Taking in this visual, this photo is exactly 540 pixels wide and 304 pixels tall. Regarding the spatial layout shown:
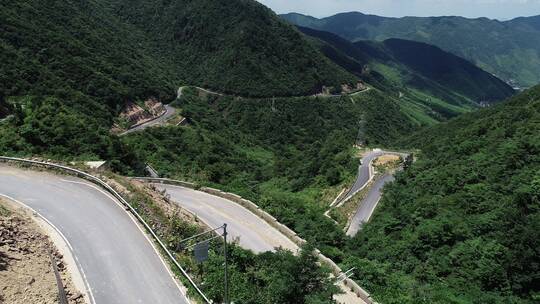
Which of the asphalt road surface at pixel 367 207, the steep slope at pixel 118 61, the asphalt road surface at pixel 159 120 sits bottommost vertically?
the asphalt road surface at pixel 367 207

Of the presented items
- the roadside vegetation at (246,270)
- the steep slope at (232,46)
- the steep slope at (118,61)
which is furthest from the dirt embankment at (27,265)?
the steep slope at (232,46)

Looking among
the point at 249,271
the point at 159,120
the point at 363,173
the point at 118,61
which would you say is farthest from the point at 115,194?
the point at 118,61

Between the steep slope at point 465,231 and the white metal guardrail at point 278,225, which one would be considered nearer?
the white metal guardrail at point 278,225

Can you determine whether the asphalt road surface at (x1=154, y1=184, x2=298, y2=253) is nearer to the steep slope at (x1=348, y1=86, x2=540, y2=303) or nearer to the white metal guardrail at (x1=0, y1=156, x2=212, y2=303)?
the white metal guardrail at (x1=0, y1=156, x2=212, y2=303)

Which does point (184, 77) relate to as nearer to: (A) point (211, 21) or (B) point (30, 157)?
(A) point (211, 21)

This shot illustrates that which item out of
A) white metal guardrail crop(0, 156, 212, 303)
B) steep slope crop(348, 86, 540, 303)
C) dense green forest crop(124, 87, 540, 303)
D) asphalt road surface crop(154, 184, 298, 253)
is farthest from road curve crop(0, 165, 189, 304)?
steep slope crop(348, 86, 540, 303)

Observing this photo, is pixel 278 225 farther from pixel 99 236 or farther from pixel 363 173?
pixel 363 173

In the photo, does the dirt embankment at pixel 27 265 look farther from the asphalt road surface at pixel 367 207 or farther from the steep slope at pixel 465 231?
the asphalt road surface at pixel 367 207
